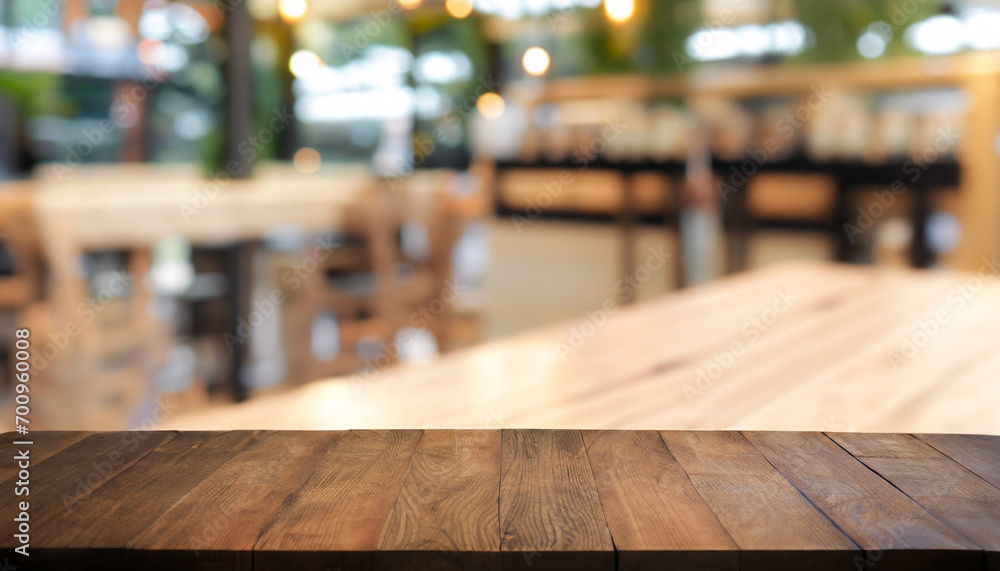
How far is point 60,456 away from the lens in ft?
2.79

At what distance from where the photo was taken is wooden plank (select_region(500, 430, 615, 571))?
617 mm

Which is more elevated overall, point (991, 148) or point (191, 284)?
point (991, 148)

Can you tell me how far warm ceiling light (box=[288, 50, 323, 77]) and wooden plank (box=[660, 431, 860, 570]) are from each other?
553 cm

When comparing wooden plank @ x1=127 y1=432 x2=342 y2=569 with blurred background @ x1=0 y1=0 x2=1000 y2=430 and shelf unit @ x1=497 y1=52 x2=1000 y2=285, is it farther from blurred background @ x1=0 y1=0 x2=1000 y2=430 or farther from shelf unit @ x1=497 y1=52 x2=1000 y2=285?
shelf unit @ x1=497 y1=52 x2=1000 y2=285

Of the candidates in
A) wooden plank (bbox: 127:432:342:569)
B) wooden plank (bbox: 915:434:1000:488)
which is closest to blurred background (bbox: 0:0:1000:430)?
wooden plank (bbox: 127:432:342:569)

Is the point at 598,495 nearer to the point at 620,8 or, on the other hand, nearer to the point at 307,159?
the point at 620,8

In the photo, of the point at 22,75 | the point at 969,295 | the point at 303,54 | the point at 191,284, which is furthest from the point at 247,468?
the point at 303,54

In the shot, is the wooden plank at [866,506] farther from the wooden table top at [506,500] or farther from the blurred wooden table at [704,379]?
the blurred wooden table at [704,379]

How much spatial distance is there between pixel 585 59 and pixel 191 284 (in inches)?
135

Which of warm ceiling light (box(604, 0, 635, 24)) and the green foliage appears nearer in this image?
warm ceiling light (box(604, 0, 635, 24))

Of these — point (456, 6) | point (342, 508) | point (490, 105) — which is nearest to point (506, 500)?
point (342, 508)

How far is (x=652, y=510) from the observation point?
0.70m

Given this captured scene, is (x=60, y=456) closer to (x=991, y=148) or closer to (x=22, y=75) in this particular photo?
(x=991, y=148)
